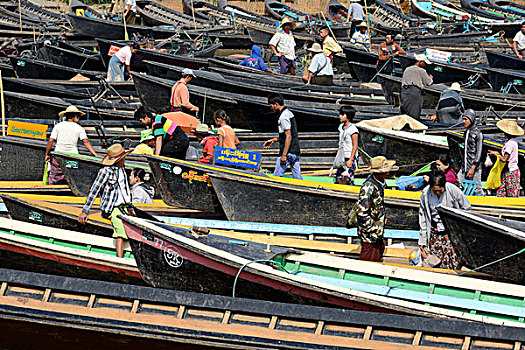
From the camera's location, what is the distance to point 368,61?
18984 mm

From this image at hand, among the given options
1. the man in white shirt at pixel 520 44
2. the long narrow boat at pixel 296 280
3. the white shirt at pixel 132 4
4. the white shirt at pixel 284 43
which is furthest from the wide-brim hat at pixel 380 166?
the white shirt at pixel 132 4

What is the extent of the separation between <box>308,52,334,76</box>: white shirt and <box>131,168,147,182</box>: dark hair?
5942 millimetres

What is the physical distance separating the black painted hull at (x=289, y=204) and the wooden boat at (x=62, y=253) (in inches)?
70.4

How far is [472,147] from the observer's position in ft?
32.6

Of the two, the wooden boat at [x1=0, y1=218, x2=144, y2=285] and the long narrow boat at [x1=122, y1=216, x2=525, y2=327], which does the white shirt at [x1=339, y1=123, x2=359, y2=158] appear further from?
the wooden boat at [x1=0, y1=218, x2=144, y2=285]

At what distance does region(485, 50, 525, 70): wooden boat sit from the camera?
19.0 metres

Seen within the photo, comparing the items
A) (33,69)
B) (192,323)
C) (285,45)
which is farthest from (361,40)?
(192,323)

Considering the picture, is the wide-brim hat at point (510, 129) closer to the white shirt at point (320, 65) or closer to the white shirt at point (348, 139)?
the white shirt at point (348, 139)

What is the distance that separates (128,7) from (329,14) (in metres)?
8.03

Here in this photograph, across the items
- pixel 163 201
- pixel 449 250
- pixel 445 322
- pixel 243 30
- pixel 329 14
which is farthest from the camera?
pixel 329 14

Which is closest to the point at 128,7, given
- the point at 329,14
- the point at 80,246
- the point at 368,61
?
the point at 329,14

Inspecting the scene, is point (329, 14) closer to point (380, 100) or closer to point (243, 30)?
point (243, 30)

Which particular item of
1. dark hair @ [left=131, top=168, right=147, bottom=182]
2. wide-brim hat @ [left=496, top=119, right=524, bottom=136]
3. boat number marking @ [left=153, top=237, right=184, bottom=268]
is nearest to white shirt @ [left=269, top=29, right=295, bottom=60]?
dark hair @ [left=131, top=168, right=147, bottom=182]

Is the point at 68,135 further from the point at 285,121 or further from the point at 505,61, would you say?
the point at 505,61
